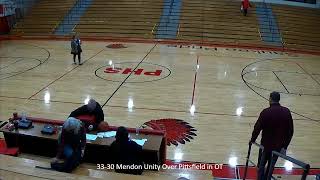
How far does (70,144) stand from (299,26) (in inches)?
694

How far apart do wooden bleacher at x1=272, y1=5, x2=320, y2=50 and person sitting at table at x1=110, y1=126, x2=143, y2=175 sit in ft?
49.7

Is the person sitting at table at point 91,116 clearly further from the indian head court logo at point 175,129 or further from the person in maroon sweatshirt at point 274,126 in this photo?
the person in maroon sweatshirt at point 274,126

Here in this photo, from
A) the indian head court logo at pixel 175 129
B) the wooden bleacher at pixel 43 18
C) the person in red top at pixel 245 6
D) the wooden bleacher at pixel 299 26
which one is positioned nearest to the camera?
the indian head court logo at pixel 175 129

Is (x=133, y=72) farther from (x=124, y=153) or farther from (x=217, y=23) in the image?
(x=217, y=23)

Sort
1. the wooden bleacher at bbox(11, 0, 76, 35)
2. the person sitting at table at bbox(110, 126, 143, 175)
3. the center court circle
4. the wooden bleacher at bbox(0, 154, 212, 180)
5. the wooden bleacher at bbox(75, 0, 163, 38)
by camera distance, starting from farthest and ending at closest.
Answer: the wooden bleacher at bbox(11, 0, 76, 35), the wooden bleacher at bbox(75, 0, 163, 38), the center court circle, the person sitting at table at bbox(110, 126, 143, 175), the wooden bleacher at bbox(0, 154, 212, 180)

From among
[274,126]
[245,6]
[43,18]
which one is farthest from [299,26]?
[274,126]

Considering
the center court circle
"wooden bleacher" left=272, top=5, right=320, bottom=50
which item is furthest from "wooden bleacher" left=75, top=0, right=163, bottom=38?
"wooden bleacher" left=272, top=5, right=320, bottom=50

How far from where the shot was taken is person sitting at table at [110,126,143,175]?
445 centimetres

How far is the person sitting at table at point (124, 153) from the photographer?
14.6 ft

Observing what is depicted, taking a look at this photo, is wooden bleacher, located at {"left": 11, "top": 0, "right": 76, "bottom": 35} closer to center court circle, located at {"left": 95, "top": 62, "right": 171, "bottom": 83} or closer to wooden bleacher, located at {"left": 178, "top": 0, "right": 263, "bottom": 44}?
wooden bleacher, located at {"left": 178, "top": 0, "right": 263, "bottom": 44}

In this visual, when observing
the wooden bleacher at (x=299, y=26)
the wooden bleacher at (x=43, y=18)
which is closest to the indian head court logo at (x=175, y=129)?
the wooden bleacher at (x=299, y=26)

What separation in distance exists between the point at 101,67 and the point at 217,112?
558cm

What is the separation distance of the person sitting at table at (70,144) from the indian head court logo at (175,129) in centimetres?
269

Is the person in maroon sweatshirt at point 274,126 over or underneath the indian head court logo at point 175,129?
over
